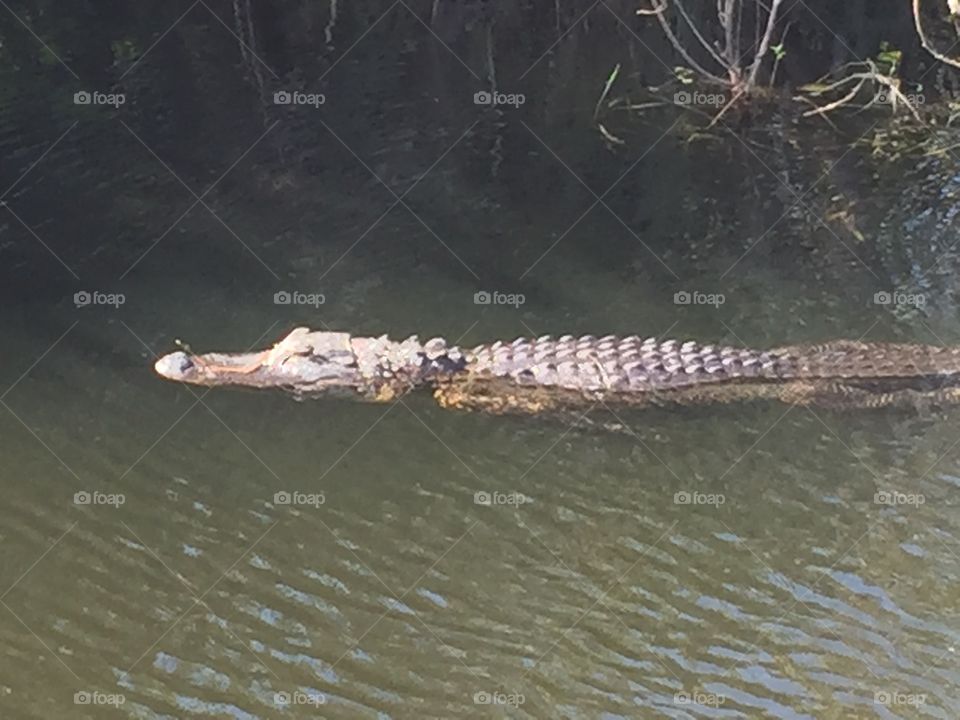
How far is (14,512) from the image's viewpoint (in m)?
7.20

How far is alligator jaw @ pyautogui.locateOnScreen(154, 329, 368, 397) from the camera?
857 cm

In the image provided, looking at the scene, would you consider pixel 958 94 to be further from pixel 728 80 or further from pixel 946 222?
pixel 946 222

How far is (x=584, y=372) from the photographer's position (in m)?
8.45

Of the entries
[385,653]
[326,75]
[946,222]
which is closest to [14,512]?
[385,653]
